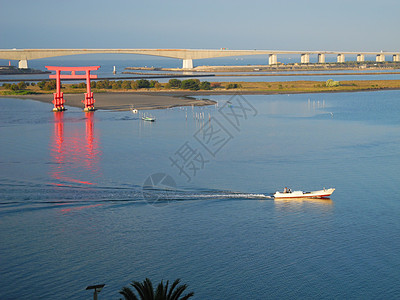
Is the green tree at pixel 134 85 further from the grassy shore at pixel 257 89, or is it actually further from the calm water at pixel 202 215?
the calm water at pixel 202 215

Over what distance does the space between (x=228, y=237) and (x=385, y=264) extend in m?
8.89

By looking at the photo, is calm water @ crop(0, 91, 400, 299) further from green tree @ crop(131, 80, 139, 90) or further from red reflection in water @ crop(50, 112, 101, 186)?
green tree @ crop(131, 80, 139, 90)

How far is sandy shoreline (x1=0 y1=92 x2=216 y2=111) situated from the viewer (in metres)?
103

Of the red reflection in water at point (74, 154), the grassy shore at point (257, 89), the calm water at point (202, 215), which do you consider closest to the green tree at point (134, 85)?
the grassy shore at point (257, 89)

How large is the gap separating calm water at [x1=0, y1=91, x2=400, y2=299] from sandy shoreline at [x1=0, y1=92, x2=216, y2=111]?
3187 cm

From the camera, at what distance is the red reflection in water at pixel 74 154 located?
4603cm

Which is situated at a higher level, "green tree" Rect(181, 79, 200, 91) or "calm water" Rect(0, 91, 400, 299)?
"green tree" Rect(181, 79, 200, 91)

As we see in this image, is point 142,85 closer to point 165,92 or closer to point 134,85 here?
point 134,85

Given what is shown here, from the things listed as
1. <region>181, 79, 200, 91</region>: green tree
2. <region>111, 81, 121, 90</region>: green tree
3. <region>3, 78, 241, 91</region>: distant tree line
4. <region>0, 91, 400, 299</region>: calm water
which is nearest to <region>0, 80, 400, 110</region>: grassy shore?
<region>3, 78, 241, 91</region>: distant tree line

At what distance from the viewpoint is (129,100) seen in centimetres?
11288

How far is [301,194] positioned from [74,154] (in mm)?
25324

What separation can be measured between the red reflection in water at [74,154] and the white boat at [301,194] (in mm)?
14641

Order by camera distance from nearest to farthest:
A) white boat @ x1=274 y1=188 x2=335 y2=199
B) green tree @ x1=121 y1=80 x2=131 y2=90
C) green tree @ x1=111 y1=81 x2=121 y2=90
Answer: white boat @ x1=274 y1=188 x2=335 y2=199, green tree @ x1=121 y1=80 x2=131 y2=90, green tree @ x1=111 y1=81 x2=121 y2=90

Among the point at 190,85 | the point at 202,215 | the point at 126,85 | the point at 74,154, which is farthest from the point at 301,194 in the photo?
the point at 126,85
